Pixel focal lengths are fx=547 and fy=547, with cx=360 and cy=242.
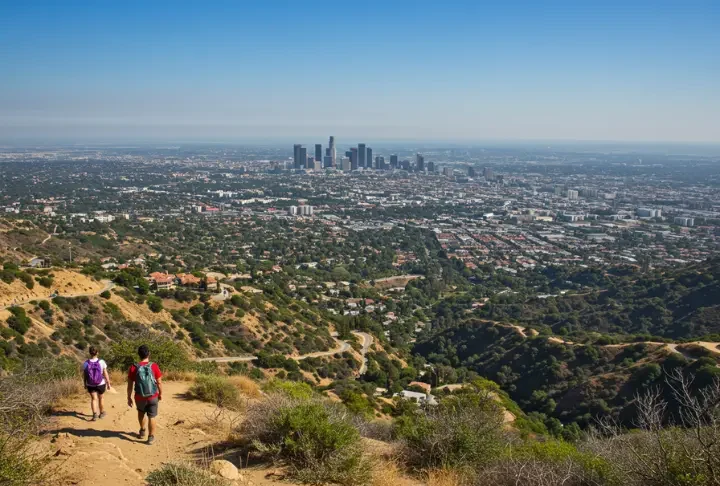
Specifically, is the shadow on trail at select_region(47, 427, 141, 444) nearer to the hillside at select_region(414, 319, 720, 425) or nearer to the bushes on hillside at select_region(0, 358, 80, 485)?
the bushes on hillside at select_region(0, 358, 80, 485)

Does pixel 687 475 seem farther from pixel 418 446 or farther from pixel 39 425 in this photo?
pixel 39 425

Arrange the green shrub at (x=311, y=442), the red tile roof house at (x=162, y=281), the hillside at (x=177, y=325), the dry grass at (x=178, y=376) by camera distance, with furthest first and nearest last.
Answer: the red tile roof house at (x=162, y=281) < the hillside at (x=177, y=325) < the dry grass at (x=178, y=376) < the green shrub at (x=311, y=442)

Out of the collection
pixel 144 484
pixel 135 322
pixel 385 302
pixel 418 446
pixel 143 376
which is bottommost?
pixel 385 302

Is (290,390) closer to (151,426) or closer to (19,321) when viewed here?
(151,426)

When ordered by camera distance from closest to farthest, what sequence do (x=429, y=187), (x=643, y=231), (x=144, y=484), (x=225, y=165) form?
1. (x=144, y=484)
2. (x=643, y=231)
3. (x=429, y=187)
4. (x=225, y=165)

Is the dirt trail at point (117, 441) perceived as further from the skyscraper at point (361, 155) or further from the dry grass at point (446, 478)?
the skyscraper at point (361, 155)

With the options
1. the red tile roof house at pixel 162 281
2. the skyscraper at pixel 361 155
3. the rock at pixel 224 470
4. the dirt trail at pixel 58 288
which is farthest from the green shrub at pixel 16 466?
the skyscraper at pixel 361 155

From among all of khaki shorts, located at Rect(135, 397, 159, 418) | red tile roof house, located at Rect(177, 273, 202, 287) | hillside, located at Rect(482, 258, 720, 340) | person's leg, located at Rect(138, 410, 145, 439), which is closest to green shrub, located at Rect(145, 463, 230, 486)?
khaki shorts, located at Rect(135, 397, 159, 418)

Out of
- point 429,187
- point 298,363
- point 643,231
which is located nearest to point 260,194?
point 429,187
